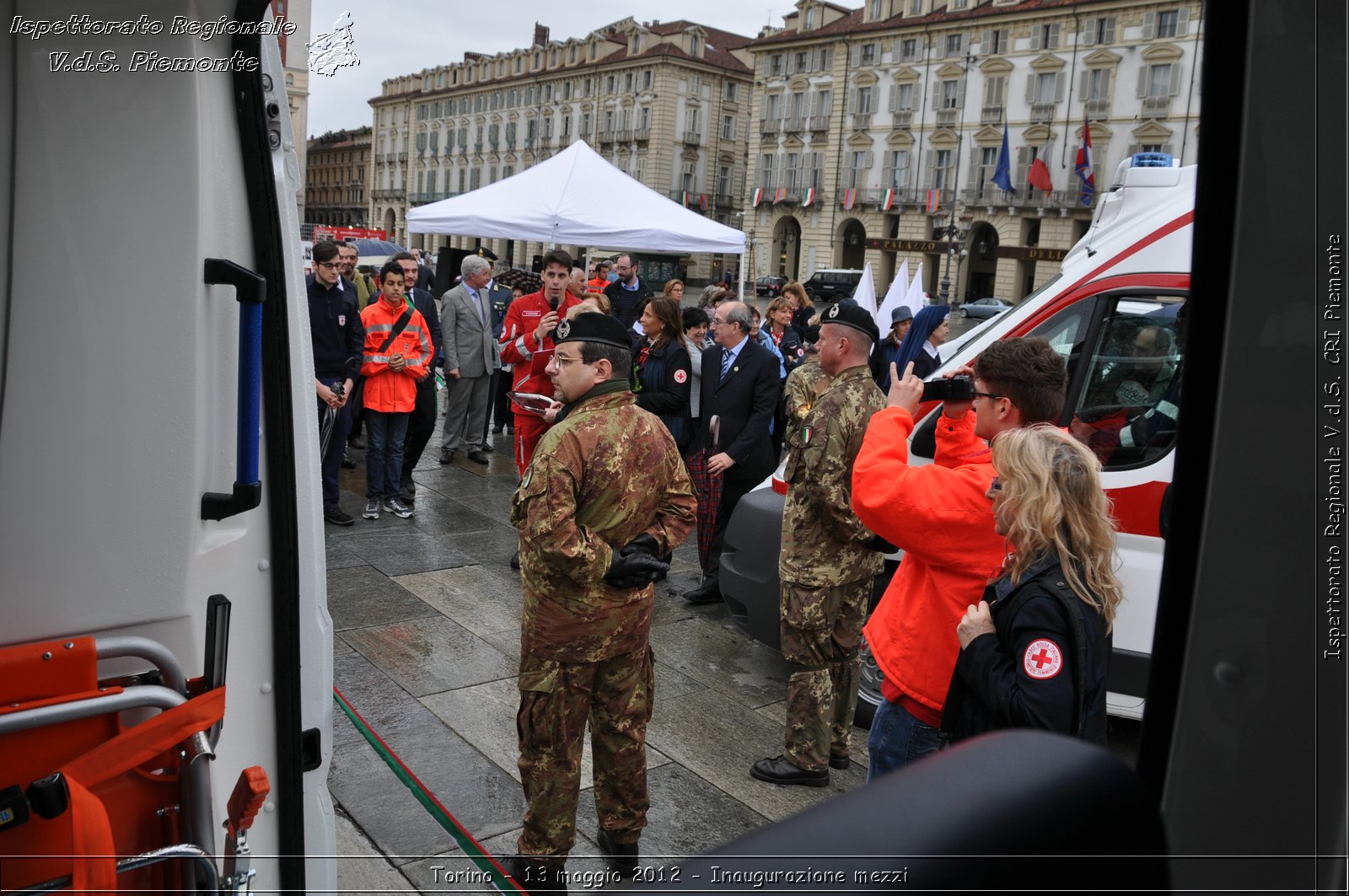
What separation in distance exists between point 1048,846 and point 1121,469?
4327 mm

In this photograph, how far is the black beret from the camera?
3.60 m

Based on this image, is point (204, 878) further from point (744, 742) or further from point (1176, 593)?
point (744, 742)

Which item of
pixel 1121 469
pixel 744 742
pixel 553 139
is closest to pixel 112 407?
pixel 744 742

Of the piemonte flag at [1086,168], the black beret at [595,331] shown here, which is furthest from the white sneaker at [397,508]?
the piemonte flag at [1086,168]

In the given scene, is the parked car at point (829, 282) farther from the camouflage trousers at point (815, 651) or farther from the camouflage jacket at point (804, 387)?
the camouflage trousers at point (815, 651)

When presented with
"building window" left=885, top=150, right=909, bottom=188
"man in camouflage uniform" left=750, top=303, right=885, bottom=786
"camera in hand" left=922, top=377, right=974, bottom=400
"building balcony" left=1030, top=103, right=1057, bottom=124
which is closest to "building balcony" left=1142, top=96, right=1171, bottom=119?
"building balcony" left=1030, top=103, right=1057, bottom=124

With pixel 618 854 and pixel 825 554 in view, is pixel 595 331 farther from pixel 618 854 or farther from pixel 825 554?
pixel 618 854

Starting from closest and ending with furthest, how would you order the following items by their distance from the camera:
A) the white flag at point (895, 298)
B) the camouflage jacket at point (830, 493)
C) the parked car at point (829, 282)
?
the camouflage jacket at point (830, 493) → the white flag at point (895, 298) → the parked car at point (829, 282)

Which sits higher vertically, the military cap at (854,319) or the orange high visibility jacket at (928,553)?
the military cap at (854,319)

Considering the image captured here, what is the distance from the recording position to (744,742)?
4.77m

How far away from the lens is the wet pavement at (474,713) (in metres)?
3.80

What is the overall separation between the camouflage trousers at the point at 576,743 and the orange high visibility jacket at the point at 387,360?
4.88 metres

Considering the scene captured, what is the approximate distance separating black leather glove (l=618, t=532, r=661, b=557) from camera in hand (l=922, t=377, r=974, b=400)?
3.49ft

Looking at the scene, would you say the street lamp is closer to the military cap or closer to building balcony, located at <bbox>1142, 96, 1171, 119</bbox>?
building balcony, located at <bbox>1142, 96, 1171, 119</bbox>
